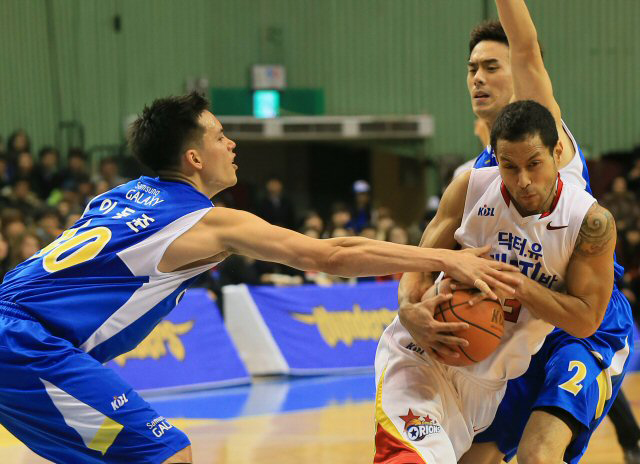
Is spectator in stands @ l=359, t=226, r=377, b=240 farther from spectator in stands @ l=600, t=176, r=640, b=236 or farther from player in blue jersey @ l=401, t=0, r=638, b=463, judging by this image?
player in blue jersey @ l=401, t=0, r=638, b=463

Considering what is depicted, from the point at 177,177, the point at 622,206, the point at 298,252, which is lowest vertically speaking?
the point at 622,206

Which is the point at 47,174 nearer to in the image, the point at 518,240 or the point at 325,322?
the point at 325,322

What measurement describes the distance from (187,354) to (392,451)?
6.01m

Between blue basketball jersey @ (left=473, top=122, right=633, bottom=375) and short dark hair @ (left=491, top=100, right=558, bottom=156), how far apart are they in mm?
522

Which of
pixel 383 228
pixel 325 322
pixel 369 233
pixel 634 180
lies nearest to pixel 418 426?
pixel 325 322

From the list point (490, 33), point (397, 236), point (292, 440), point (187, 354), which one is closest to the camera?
point (490, 33)

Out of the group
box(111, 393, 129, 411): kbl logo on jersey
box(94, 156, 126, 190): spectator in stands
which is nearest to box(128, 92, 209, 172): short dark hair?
box(111, 393, 129, 411): kbl logo on jersey

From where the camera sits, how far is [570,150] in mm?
4418

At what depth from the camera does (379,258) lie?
3977 mm

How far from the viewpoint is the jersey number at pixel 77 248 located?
3.90 m

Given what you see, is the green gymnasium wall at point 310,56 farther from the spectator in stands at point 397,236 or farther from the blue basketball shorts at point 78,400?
the blue basketball shorts at point 78,400

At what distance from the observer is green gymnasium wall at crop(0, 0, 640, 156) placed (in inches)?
666

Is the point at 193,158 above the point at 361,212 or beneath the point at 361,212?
above

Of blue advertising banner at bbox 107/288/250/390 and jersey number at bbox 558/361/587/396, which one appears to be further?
blue advertising banner at bbox 107/288/250/390
